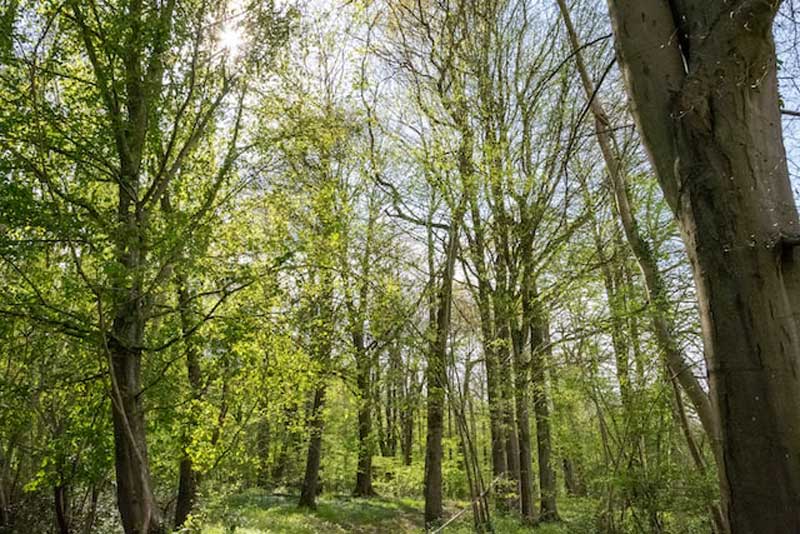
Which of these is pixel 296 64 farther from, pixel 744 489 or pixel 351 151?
pixel 744 489

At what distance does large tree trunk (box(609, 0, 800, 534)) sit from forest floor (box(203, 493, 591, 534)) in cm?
569

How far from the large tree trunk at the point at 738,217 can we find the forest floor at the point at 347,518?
18.7 feet

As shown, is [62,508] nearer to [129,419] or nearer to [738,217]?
[129,419]

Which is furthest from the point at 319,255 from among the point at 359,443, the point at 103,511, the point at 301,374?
the point at 359,443

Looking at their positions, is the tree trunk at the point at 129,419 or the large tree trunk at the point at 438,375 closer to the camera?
the tree trunk at the point at 129,419

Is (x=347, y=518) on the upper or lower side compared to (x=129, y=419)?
lower

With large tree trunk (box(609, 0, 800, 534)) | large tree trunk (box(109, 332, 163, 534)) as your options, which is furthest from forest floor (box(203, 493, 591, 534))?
large tree trunk (box(609, 0, 800, 534))

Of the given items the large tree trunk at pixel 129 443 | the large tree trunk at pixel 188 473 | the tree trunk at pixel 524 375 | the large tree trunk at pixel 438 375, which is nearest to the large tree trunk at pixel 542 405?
the tree trunk at pixel 524 375

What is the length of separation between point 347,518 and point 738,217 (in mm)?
11536

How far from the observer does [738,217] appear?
1468mm

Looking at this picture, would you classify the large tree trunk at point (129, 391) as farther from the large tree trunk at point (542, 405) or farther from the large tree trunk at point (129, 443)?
the large tree trunk at point (542, 405)

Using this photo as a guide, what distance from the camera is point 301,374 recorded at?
6945 mm

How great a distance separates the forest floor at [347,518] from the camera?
7.62 metres

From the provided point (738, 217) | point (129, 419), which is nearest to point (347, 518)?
point (129, 419)
